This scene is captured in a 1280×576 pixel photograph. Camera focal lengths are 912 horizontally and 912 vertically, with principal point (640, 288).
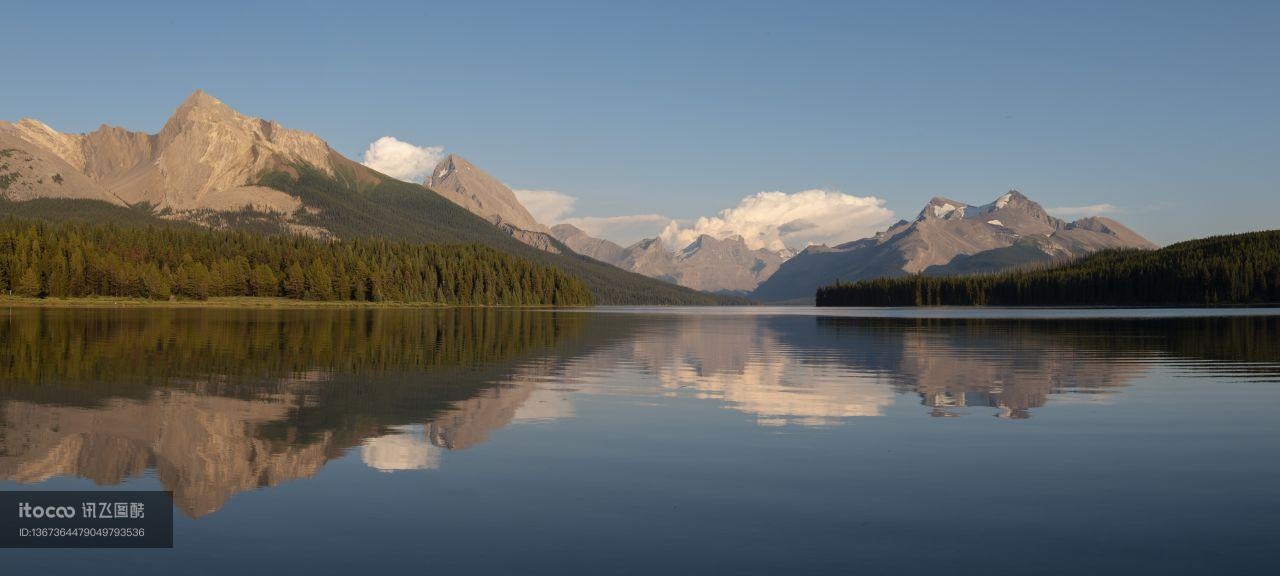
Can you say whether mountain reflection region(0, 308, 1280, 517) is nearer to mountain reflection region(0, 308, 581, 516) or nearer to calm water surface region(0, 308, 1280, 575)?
mountain reflection region(0, 308, 581, 516)

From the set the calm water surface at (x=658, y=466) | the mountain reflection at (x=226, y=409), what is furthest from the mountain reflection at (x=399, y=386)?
the calm water surface at (x=658, y=466)

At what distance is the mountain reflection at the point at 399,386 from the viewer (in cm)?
2367

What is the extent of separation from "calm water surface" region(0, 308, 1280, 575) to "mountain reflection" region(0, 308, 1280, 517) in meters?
0.21

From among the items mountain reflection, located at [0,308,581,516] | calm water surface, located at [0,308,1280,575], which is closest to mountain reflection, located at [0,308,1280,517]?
mountain reflection, located at [0,308,581,516]

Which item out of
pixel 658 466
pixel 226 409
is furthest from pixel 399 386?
pixel 658 466

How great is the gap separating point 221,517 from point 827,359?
46417 mm

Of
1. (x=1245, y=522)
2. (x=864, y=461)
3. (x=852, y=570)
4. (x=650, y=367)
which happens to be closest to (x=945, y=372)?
(x=650, y=367)

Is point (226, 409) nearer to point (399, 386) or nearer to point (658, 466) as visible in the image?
point (399, 386)

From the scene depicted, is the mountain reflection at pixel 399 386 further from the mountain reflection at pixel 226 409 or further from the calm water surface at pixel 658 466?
the calm water surface at pixel 658 466

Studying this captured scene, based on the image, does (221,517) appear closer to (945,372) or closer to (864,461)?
(864,461)

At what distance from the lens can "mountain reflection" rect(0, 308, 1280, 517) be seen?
77.7ft

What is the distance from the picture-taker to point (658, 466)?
23.0 metres

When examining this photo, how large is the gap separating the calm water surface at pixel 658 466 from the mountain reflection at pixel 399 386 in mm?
211

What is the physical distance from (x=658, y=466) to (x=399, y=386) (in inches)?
797
